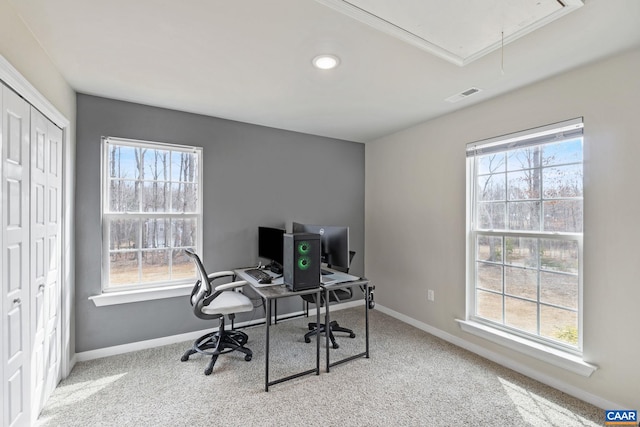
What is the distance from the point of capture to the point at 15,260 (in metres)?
1.61

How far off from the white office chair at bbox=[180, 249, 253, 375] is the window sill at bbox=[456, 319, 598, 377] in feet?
7.25

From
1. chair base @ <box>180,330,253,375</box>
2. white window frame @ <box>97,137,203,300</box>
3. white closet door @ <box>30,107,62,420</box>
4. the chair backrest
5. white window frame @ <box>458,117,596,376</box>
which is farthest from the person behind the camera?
white window frame @ <box>97,137,203,300</box>

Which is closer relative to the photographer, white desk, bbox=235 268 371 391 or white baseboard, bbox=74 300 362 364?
white desk, bbox=235 268 371 391

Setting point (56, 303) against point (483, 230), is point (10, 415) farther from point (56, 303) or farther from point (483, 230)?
point (483, 230)

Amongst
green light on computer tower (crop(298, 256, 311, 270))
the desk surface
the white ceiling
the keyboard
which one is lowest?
the desk surface

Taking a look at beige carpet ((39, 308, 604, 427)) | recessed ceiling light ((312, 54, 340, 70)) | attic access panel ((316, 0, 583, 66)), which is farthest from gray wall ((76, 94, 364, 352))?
attic access panel ((316, 0, 583, 66))

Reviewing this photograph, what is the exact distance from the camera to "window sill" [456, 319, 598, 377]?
6.90 ft

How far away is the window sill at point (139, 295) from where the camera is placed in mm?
2695

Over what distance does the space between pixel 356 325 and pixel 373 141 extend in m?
2.59

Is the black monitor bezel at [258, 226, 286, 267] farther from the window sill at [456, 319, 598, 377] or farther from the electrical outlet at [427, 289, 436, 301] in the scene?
the window sill at [456, 319, 598, 377]

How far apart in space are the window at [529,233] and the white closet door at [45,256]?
3578 millimetres

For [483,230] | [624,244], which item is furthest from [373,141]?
[624,244]

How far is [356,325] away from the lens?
11.7 ft

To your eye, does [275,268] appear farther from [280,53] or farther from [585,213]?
[585,213]
